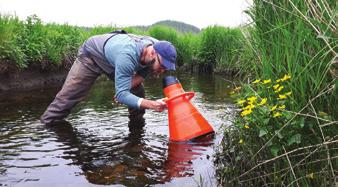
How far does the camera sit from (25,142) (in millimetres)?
4617

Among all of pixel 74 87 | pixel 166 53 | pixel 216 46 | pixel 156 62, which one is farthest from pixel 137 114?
pixel 216 46

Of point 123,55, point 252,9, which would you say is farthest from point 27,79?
point 252,9

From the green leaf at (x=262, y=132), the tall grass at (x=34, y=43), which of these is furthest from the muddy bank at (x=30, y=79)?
the green leaf at (x=262, y=132)

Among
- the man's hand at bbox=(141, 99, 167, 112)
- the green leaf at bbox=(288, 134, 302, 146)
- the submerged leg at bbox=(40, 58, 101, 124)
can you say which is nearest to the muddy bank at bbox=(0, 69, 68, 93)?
the submerged leg at bbox=(40, 58, 101, 124)

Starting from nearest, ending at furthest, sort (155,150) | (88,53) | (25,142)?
(155,150)
(25,142)
(88,53)

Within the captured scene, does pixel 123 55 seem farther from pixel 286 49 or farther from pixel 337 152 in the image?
pixel 337 152

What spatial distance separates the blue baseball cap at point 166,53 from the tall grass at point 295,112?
127 cm

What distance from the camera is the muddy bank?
26.4 ft

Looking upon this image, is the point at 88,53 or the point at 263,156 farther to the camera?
the point at 88,53

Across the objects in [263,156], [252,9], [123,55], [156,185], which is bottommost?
[156,185]

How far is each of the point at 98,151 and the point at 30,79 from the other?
5.02 m

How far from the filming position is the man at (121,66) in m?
4.33

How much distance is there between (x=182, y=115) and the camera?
14.2 ft

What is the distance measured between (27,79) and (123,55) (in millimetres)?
4917
